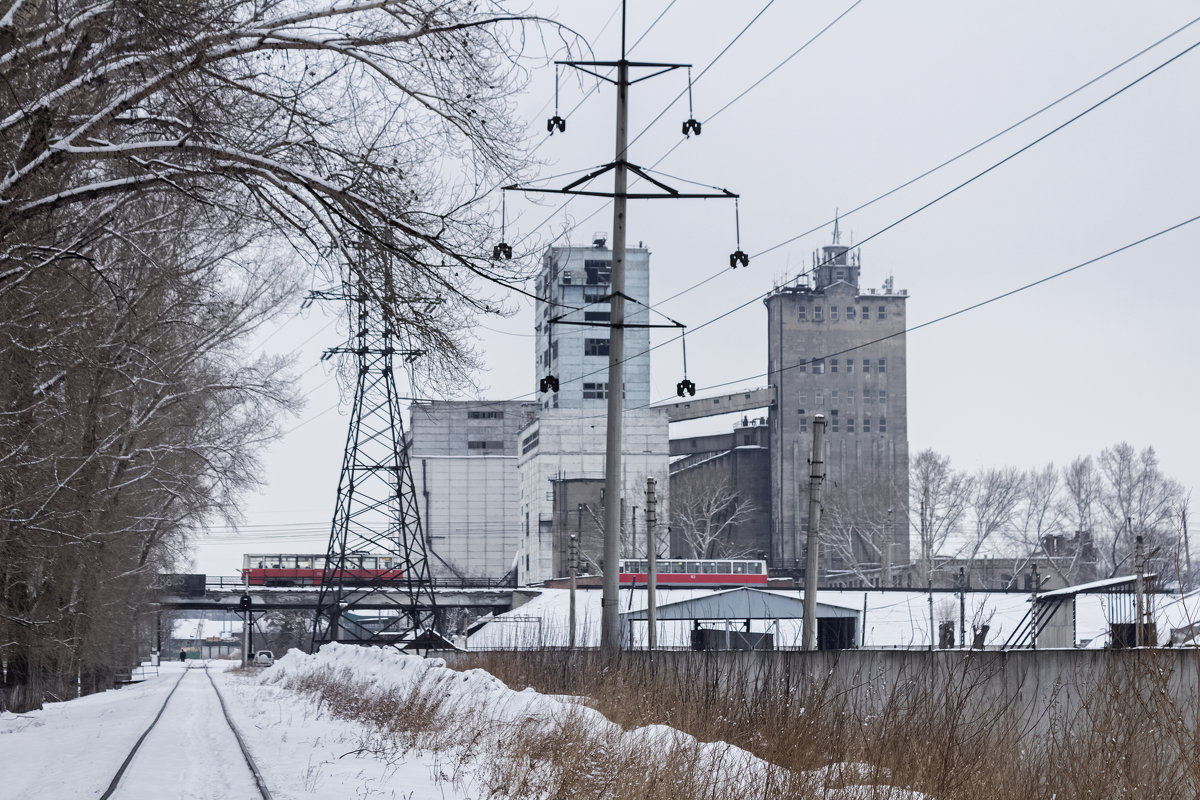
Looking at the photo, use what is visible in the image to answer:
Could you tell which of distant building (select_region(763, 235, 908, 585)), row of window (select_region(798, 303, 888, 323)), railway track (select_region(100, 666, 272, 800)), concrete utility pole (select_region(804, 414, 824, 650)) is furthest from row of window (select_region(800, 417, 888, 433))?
railway track (select_region(100, 666, 272, 800))

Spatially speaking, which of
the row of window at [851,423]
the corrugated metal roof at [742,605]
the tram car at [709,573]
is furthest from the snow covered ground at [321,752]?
the row of window at [851,423]

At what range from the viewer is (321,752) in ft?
58.2

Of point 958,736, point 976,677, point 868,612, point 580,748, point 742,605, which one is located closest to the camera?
point 976,677

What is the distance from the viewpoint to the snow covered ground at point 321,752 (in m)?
12.0

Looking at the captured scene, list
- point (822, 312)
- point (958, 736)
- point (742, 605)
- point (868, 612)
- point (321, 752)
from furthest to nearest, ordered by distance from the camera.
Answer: point (822, 312) → point (868, 612) → point (742, 605) → point (321, 752) → point (958, 736)

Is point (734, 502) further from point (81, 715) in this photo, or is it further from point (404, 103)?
point (404, 103)

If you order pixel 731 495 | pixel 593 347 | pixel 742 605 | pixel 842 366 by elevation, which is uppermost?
pixel 593 347

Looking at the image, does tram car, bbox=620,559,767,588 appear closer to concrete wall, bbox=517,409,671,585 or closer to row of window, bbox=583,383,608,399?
concrete wall, bbox=517,409,671,585

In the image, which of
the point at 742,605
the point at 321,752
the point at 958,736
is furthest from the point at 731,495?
the point at 958,736

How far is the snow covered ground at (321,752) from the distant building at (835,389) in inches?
3852

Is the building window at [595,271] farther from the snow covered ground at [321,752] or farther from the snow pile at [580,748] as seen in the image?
the snow pile at [580,748]

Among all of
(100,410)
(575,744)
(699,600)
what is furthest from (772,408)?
(575,744)

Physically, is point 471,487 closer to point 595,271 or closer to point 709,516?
point 595,271

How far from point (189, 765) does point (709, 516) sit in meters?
94.8
